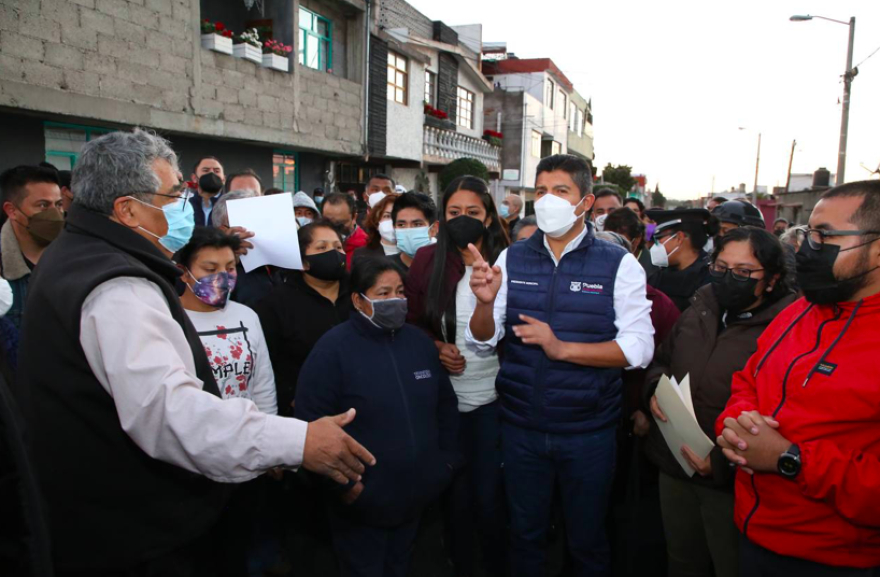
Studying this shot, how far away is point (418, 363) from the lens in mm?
2658

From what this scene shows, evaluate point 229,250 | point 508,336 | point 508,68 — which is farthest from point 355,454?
point 508,68

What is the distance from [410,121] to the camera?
17.8 m

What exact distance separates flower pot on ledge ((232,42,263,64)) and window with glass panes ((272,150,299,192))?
269 centimetres

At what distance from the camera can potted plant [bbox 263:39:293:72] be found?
1115cm

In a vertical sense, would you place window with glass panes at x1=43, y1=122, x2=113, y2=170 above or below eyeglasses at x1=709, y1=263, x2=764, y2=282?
above

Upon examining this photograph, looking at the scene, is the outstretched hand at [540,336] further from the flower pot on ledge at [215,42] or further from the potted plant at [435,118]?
the potted plant at [435,118]

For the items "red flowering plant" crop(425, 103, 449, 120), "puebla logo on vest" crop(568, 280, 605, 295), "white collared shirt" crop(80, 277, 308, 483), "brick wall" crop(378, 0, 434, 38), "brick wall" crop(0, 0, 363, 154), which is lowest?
"white collared shirt" crop(80, 277, 308, 483)

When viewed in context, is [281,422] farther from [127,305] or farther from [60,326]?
[60,326]

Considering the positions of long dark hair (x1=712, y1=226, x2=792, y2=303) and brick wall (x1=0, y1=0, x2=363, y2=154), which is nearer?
long dark hair (x1=712, y1=226, x2=792, y2=303)

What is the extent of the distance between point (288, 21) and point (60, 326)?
1196 centimetres

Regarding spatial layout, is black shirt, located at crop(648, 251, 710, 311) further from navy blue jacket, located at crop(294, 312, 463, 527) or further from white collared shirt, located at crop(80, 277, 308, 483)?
white collared shirt, located at crop(80, 277, 308, 483)

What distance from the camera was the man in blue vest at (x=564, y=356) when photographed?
103 inches

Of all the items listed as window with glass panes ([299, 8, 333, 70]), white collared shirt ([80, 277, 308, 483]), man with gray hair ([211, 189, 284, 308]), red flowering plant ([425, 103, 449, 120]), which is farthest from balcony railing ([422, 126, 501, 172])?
white collared shirt ([80, 277, 308, 483])

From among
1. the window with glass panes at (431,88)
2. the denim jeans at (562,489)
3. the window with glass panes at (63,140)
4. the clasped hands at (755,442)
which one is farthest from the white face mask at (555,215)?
the window with glass panes at (431,88)
